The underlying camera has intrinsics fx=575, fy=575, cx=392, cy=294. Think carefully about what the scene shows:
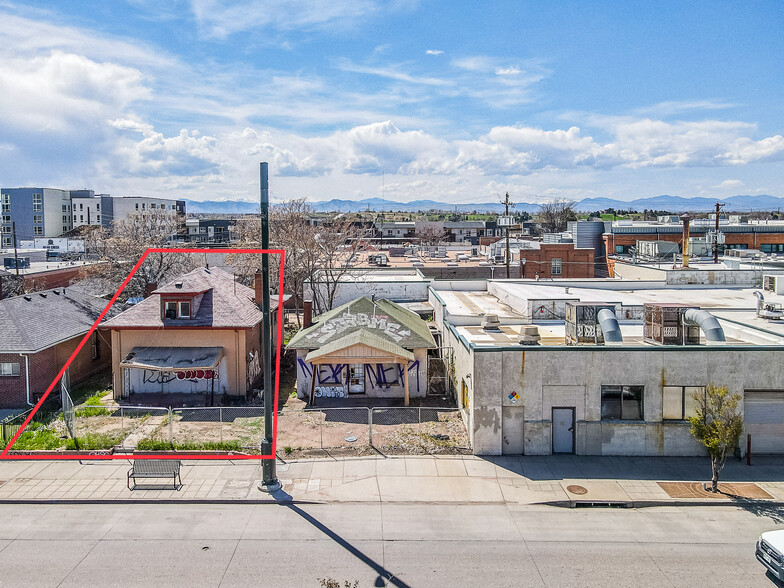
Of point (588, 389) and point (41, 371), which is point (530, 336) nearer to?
point (588, 389)

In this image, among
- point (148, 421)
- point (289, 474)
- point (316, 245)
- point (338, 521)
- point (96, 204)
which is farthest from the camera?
point (96, 204)

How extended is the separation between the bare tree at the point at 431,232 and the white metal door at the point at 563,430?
89.1 m

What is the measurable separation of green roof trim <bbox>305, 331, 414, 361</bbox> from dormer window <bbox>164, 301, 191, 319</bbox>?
624cm

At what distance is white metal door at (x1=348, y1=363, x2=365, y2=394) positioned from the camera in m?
25.4

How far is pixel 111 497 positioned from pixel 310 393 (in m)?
10.3

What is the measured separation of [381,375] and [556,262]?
121ft

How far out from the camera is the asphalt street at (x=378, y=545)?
11.9 m

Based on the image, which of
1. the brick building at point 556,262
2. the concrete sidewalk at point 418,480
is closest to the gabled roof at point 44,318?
the concrete sidewalk at point 418,480

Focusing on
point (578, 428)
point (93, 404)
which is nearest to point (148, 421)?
point (93, 404)

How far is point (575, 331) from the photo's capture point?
792 inches

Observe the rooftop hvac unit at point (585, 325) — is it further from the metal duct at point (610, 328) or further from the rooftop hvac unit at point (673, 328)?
the rooftop hvac unit at point (673, 328)

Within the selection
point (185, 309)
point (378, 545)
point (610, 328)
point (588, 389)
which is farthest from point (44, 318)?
point (610, 328)

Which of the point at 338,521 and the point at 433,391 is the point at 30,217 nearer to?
the point at 433,391

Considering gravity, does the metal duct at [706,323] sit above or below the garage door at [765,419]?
above
